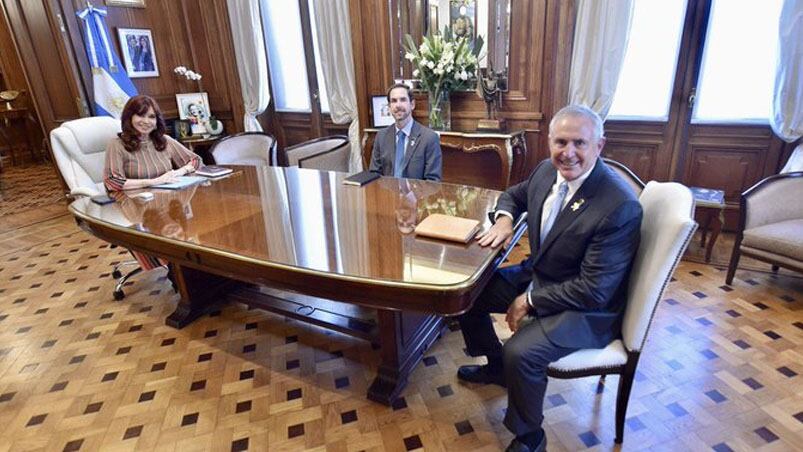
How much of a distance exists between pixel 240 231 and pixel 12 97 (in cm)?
778

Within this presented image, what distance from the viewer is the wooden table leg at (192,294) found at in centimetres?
255

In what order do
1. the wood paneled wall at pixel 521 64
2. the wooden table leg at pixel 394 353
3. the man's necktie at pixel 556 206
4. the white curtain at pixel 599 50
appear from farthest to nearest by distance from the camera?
the wood paneled wall at pixel 521 64, the white curtain at pixel 599 50, the wooden table leg at pixel 394 353, the man's necktie at pixel 556 206

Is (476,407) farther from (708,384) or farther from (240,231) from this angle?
(240,231)

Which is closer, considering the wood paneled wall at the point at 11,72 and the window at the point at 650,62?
the window at the point at 650,62

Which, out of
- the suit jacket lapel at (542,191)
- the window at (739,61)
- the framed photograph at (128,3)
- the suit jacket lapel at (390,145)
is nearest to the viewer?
the suit jacket lapel at (542,191)

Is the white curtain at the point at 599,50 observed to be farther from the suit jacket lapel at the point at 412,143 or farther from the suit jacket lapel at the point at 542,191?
the suit jacket lapel at the point at 542,191

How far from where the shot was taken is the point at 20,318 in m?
2.73

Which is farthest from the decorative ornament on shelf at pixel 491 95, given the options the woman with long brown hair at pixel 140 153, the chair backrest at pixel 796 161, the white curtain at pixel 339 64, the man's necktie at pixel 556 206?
the woman with long brown hair at pixel 140 153

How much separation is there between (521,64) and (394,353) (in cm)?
281

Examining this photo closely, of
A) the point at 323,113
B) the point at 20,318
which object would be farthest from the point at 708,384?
the point at 323,113

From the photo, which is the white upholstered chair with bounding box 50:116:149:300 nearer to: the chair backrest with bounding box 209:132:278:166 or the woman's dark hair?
the woman's dark hair

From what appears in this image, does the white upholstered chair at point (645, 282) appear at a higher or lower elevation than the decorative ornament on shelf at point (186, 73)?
lower

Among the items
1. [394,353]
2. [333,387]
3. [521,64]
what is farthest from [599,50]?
[333,387]

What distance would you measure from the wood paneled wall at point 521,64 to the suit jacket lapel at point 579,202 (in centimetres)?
238
